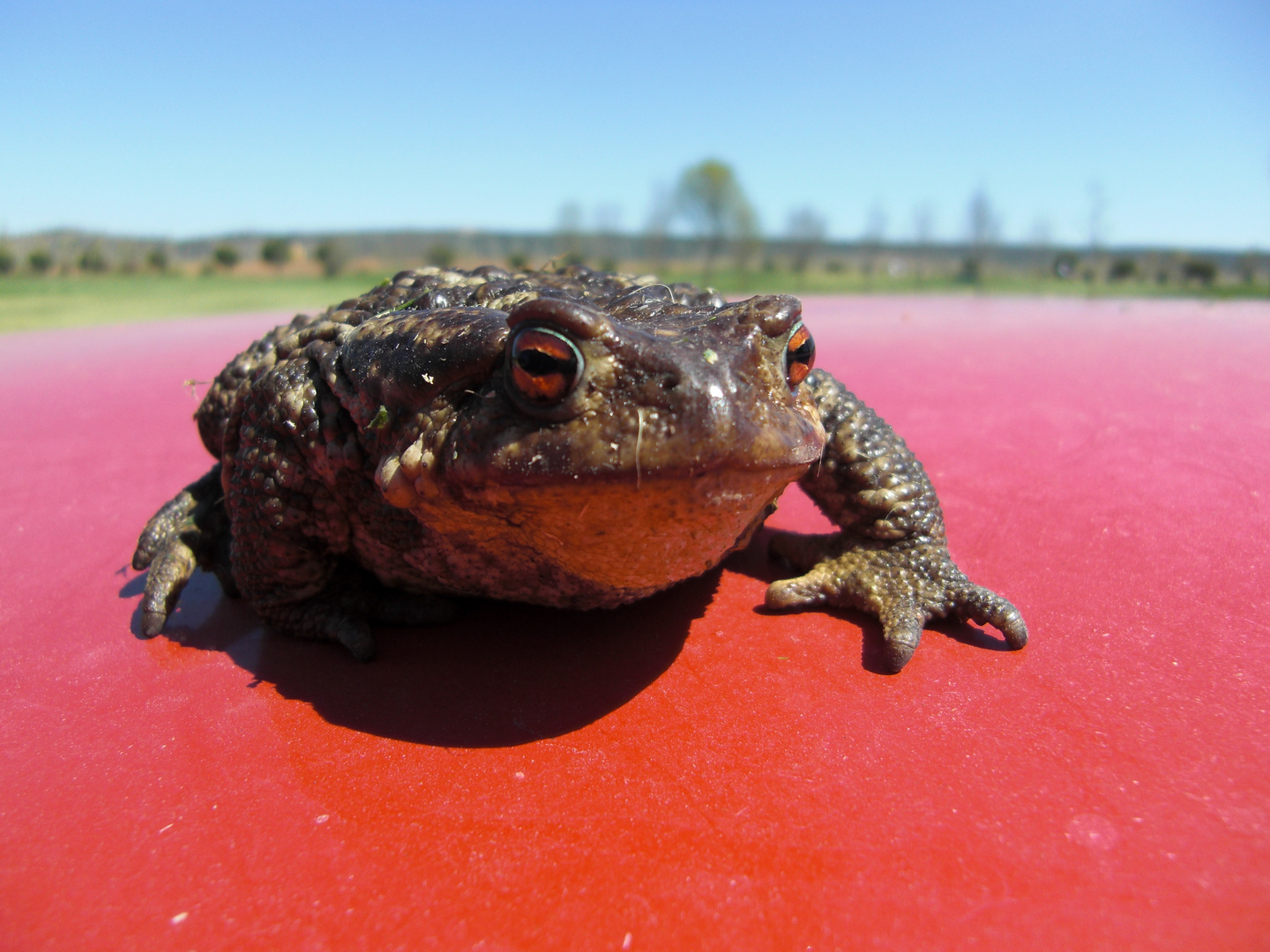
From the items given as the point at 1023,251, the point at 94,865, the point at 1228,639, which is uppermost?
the point at 1023,251

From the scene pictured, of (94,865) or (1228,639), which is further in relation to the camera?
(1228,639)

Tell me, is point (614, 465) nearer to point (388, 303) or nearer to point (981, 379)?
point (388, 303)

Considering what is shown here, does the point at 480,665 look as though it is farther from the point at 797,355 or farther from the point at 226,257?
the point at 226,257

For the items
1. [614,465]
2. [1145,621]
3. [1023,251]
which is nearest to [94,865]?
[614,465]

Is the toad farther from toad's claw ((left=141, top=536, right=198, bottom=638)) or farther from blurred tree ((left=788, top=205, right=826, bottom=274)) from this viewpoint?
blurred tree ((left=788, top=205, right=826, bottom=274))

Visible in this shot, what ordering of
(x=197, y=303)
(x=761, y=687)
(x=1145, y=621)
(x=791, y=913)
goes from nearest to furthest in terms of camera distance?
(x=791, y=913) → (x=761, y=687) → (x=1145, y=621) → (x=197, y=303)

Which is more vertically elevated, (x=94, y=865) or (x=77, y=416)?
(x=77, y=416)
